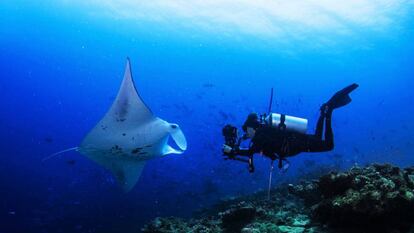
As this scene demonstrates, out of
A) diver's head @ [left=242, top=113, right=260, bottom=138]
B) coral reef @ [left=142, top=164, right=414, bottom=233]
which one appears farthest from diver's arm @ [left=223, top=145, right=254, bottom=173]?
coral reef @ [left=142, top=164, right=414, bottom=233]

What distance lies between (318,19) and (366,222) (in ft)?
80.3

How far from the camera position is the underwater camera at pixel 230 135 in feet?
18.7

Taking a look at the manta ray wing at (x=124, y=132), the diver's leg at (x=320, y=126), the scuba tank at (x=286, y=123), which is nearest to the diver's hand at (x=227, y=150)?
the scuba tank at (x=286, y=123)

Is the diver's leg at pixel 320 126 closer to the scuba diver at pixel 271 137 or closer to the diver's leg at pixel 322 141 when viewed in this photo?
the diver's leg at pixel 322 141

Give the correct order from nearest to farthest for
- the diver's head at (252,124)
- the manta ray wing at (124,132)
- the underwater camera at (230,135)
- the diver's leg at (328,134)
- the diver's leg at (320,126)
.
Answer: the manta ray wing at (124,132) < the diver's head at (252,124) < the underwater camera at (230,135) < the diver's leg at (328,134) < the diver's leg at (320,126)

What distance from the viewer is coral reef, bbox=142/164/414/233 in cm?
453

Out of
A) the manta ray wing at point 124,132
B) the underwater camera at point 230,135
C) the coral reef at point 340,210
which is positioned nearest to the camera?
the coral reef at point 340,210

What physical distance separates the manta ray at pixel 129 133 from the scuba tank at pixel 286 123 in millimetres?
1609

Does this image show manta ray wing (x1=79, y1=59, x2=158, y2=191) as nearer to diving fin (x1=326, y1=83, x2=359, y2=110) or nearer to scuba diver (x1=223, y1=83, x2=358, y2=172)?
scuba diver (x1=223, y1=83, x2=358, y2=172)

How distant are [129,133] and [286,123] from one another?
9.21 ft

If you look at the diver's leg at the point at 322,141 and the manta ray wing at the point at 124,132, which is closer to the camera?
the manta ray wing at the point at 124,132

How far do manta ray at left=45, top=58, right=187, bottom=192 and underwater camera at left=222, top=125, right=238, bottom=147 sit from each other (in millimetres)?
787

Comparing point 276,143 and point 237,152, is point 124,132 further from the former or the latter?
point 276,143

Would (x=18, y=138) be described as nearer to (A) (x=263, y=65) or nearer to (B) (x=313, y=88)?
(A) (x=263, y=65)
